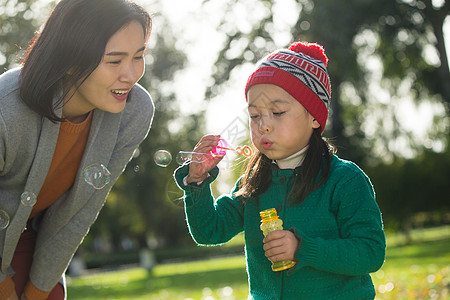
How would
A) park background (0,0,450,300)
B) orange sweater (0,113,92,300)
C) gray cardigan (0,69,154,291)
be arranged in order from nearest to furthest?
gray cardigan (0,69,154,291) → orange sweater (0,113,92,300) → park background (0,0,450,300)

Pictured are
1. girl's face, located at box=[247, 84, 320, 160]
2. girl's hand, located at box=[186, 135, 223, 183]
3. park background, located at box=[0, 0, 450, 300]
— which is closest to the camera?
girl's face, located at box=[247, 84, 320, 160]

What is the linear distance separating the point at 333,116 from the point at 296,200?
45.1 feet

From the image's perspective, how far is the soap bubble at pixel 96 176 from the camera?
296cm

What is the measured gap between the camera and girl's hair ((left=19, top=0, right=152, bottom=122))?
2686mm

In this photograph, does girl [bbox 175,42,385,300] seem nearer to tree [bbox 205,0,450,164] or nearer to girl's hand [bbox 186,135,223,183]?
girl's hand [bbox 186,135,223,183]

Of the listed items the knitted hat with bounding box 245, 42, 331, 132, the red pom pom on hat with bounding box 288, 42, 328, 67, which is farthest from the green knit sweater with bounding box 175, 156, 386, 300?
the red pom pom on hat with bounding box 288, 42, 328, 67

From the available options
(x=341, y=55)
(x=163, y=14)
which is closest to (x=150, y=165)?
(x=163, y=14)

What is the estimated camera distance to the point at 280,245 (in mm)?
2240

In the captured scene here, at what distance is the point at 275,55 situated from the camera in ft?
8.77

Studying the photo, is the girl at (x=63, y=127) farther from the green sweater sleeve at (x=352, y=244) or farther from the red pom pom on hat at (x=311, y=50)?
the green sweater sleeve at (x=352, y=244)

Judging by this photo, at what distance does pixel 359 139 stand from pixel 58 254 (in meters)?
19.2

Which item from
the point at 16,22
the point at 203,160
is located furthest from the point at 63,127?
the point at 16,22

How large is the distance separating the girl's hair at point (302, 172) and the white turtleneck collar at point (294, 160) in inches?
1.2

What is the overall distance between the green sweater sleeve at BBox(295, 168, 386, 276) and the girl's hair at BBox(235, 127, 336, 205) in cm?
15
